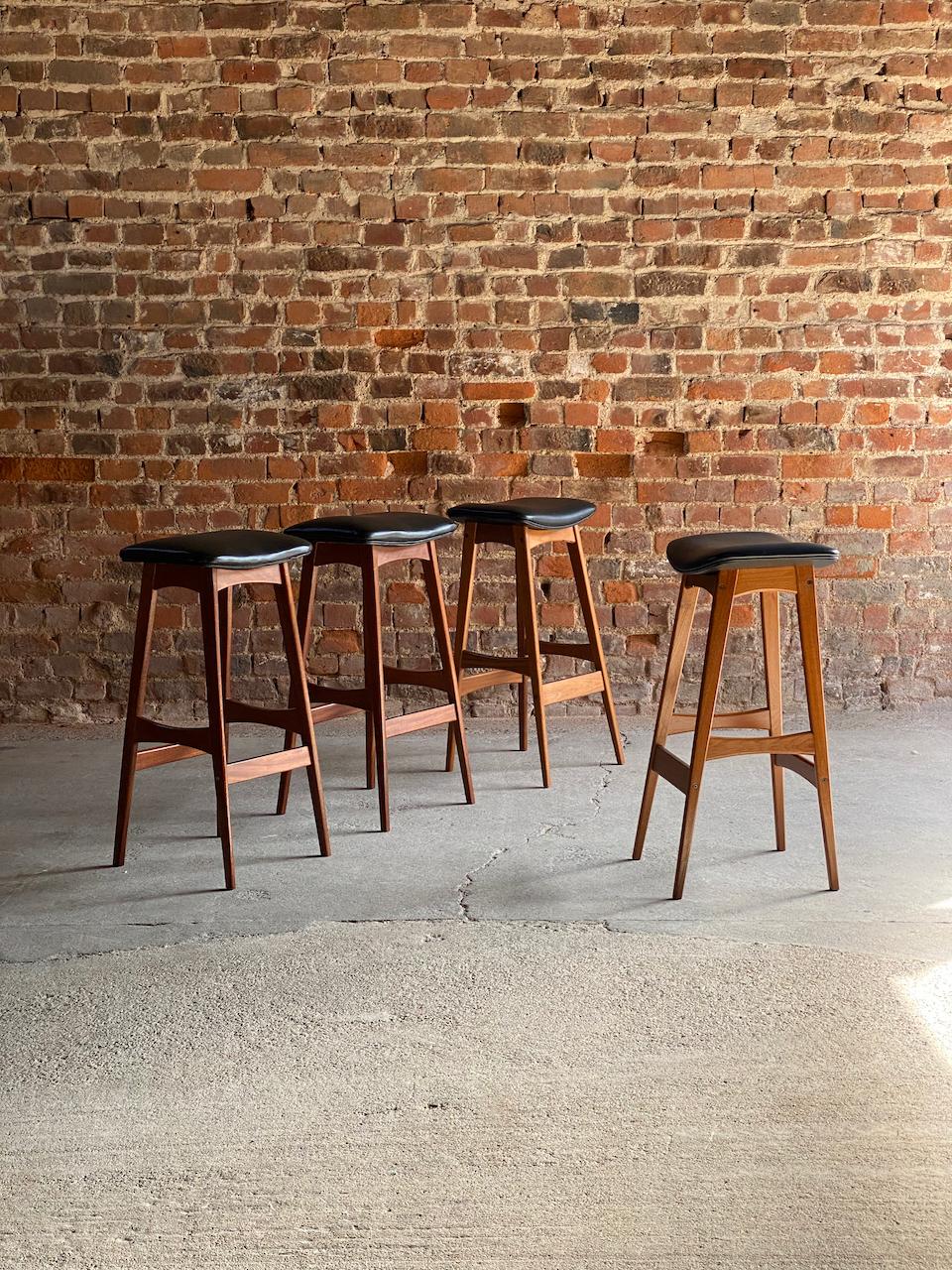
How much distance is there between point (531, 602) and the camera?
4.07m

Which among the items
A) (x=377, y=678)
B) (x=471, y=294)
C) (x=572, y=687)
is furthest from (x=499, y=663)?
(x=471, y=294)

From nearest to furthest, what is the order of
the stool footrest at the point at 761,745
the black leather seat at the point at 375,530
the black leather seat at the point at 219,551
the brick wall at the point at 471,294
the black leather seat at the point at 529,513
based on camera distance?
the stool footrest at the point at 761,745
the black leather seat at the point at 219,551
the black leather seat at the point at 375,530
the black leather seat at the point at 529,513
the brick wall at the point at 471,294

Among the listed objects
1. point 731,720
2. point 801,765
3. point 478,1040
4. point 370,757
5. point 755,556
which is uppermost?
point 755,556

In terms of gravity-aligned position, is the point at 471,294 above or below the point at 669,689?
above

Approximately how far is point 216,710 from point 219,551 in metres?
0.40

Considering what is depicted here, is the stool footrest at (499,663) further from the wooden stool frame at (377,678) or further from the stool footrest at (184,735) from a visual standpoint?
the stool footrest at (184,735)

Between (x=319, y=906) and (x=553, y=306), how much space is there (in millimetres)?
2572

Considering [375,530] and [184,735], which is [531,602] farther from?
[184,735]

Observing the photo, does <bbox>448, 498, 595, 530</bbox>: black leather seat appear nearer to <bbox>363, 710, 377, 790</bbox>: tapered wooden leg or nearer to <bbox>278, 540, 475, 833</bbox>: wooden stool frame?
<bbox>278, 540, 475, 833</bbox>: wooden stool frame

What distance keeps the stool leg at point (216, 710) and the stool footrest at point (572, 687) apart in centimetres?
118

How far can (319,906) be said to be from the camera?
10.2ft

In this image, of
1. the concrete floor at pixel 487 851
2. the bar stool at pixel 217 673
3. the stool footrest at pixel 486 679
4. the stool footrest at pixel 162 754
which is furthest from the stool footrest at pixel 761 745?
the stool footrest at pixel 162 754

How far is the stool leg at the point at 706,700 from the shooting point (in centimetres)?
307

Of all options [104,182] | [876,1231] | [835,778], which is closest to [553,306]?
[104,182]
